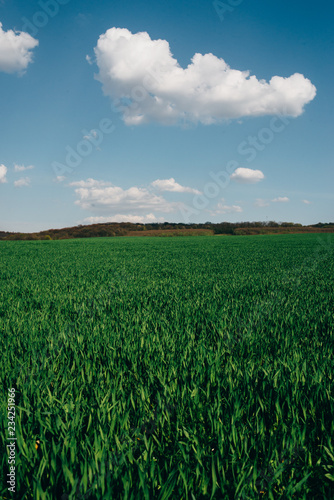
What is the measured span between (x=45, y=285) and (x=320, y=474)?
25.5ft

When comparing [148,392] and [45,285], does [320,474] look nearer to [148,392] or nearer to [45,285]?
[148,392]

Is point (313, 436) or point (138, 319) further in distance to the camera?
point (138, 319)

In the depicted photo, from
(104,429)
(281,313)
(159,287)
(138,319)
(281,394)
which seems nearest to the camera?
(104,429)

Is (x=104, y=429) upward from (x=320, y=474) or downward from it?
upward

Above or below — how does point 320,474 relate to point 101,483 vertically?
below

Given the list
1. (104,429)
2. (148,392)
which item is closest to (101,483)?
(104,429)

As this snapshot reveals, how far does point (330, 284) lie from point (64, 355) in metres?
7.77

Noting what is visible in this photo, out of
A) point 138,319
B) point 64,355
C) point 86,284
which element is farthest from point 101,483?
point 86,284

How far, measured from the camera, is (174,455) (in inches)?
73.2

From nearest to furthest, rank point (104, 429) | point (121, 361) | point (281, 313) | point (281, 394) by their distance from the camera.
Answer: point (104, 429) < point (281, 394) < point (121, 361) < point (281, 313)

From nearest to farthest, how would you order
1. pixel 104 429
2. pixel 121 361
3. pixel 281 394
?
pixel 104 429
pixel 281 394
pixel 121 361

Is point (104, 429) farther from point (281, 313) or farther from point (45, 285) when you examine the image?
point (45, 285)

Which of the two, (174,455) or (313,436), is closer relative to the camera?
(174,455)

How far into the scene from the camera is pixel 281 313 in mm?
5258
